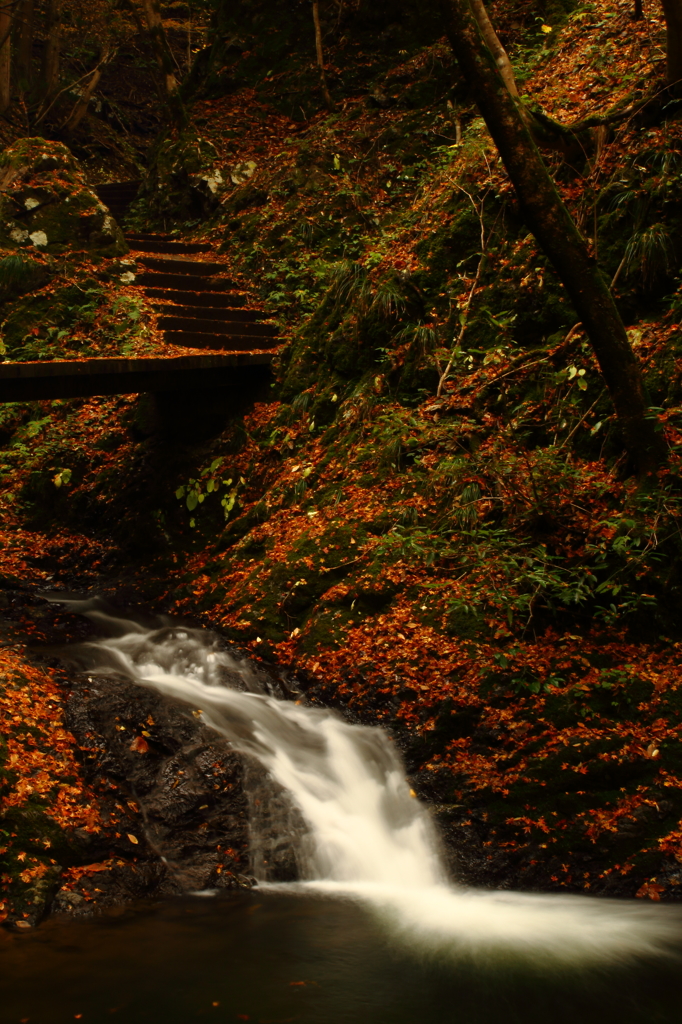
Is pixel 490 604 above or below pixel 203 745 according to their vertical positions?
above

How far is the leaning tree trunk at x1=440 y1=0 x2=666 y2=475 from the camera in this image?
16.1ft

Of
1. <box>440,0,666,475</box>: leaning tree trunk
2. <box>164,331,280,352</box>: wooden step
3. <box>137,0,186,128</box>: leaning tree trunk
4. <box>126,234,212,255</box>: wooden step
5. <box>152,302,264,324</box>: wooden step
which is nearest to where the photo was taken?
<box>440,0,666,475</box>: leaning tree trunk

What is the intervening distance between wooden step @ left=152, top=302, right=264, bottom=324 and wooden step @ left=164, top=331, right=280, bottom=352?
21.3 inches

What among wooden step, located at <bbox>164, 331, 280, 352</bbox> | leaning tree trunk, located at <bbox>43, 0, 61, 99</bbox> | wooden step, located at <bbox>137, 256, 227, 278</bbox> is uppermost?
leaning tree trunk, located at <bbox>43, 0, 61, 99</bbox>

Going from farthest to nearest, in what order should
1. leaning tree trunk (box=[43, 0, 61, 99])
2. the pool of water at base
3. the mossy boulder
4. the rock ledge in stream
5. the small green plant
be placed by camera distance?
leaning tree trunk (box=[43, 0, 61, 99]), the mossy boulder, the small green plant, the rock ledge in stream, the pool of water at base

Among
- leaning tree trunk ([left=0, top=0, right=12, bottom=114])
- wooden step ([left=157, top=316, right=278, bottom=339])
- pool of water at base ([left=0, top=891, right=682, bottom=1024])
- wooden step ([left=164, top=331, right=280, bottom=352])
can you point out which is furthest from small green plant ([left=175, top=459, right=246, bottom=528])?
leaning tree trunk ([left=0, top=0, right=12, bottom=114])

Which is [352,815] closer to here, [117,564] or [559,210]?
[559,210]

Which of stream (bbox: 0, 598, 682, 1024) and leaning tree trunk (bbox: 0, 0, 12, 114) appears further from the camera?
leaning tree trunk (bbox: 0, 0, 12, 114)

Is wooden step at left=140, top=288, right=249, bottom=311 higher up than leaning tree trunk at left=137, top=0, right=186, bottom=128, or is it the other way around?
leaning tree trunk at left=137, top=0, right=186, bottom=128

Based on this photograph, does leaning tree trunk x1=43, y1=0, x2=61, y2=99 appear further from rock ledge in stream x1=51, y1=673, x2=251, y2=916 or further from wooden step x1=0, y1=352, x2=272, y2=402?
rock ledge in stream x1=51, y1=673, x2=251, y2=916

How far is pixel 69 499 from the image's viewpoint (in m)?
10.5

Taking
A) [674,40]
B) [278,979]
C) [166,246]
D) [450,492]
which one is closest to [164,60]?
[166,246]

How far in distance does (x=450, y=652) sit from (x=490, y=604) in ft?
1.76

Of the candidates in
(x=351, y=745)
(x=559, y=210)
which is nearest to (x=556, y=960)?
(x=351, y=745)
